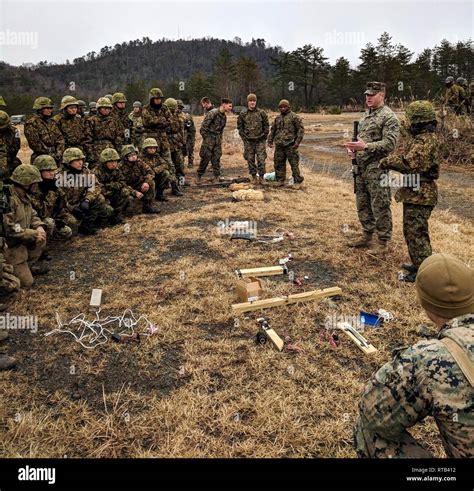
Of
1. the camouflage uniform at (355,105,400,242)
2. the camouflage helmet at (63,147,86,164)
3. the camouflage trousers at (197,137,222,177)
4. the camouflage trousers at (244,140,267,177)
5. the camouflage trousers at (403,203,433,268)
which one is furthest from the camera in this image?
the camouflage trousers at (197,137,222,177)

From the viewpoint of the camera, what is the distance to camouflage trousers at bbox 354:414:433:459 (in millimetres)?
1996

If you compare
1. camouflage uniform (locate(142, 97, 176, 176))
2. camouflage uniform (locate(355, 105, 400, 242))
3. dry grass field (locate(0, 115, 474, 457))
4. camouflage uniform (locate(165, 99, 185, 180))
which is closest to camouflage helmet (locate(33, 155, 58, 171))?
dry grass field (locate(0, 115, 474, 457))

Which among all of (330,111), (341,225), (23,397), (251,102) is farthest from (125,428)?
(330,111)

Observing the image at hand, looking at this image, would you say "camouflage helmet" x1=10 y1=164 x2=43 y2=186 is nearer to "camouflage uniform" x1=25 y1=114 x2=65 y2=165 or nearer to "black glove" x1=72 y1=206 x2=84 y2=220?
"black glove" x1=72 y1=206 x2=84 y2=220

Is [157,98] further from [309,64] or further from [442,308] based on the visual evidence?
[309,64]

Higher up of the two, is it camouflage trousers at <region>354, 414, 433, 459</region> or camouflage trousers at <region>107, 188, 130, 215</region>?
camouflage trousers at <region>107, 188, 130, 215</region>

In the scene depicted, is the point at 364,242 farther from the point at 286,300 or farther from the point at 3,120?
the point at 3,120

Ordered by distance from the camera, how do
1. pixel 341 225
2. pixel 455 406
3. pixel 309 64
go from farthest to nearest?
pixel 309 64
pixel 341 225
pixel 455 406

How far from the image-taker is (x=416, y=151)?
15.4 feet

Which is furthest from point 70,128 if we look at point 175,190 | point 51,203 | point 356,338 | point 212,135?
point 356,338

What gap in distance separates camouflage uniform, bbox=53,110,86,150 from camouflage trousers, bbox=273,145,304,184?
14.3 feet

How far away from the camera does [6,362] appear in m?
3.52

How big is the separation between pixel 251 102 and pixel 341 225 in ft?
13.8

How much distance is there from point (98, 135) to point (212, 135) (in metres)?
3.02
